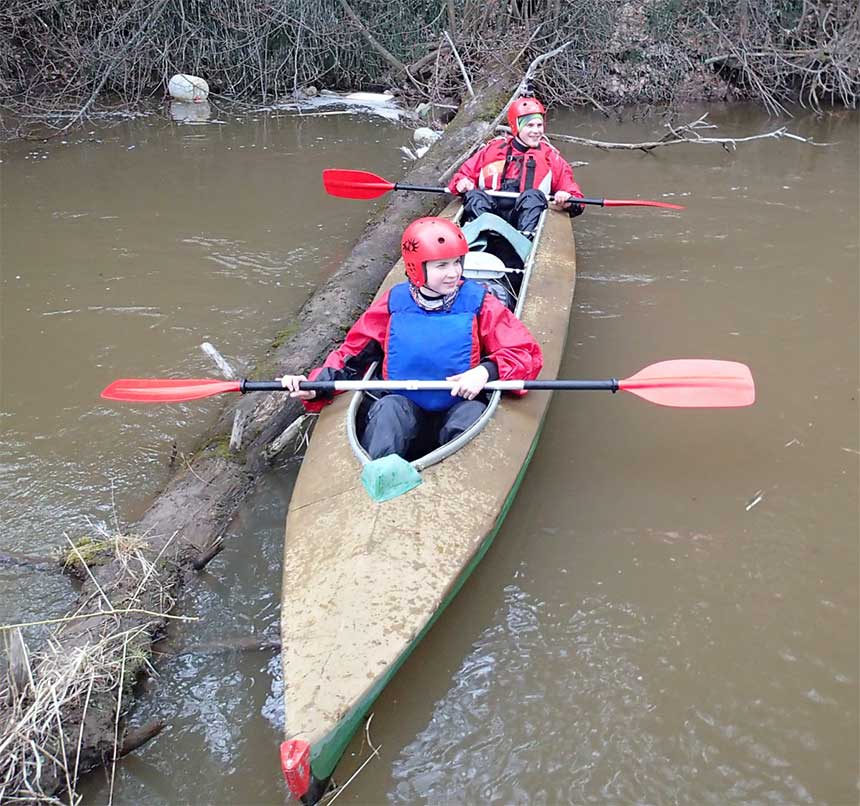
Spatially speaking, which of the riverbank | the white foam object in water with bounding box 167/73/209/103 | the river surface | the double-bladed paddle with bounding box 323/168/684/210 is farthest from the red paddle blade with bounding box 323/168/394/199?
the white foam object in water with bounding box 167/73/209/103

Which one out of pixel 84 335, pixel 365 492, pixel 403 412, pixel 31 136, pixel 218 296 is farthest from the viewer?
pixel 31 136

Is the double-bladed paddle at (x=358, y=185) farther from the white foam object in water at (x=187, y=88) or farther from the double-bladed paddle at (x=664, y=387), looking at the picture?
the white foam object in water at (x=187, y=88)

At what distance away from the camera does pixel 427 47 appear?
10227 millimetres

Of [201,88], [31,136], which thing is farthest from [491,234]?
[201,88]

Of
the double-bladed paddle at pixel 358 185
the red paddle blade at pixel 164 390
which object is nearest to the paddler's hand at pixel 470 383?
the red paddle blade at pixel 164 390

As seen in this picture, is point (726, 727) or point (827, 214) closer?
point (726, 727)

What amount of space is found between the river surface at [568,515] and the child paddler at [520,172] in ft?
A: 2.08

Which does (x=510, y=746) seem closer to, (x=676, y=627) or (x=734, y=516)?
(x=676, y=627)

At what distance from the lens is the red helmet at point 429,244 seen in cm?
313

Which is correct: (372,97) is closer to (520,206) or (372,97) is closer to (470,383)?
(520,206)

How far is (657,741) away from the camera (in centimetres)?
249

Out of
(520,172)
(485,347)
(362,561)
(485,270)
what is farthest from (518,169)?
(362,561)

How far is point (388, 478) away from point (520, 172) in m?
3.65

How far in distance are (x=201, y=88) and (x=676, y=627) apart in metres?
9.61
